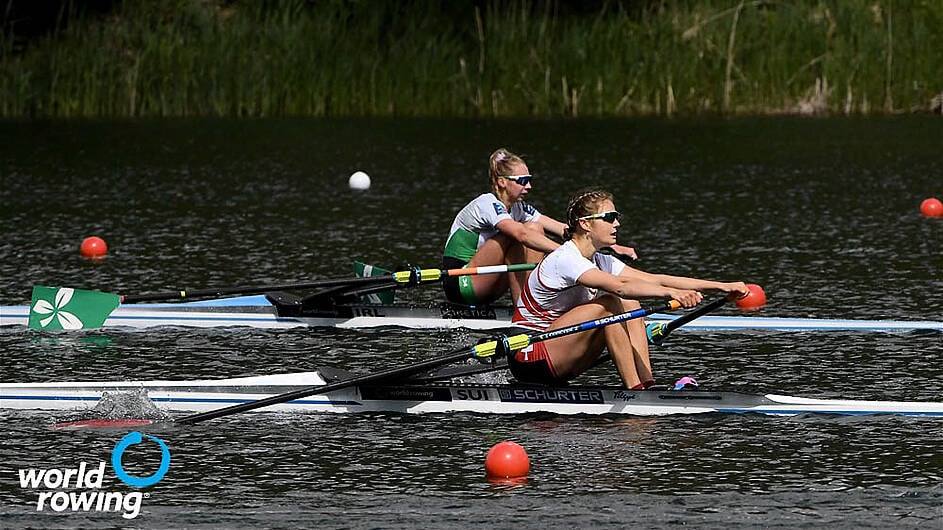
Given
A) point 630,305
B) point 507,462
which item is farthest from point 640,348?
point 507,462

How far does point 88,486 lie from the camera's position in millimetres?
7750

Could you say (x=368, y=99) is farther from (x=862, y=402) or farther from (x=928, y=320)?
(x=862, y=402)

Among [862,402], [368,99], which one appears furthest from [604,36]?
[862,402]

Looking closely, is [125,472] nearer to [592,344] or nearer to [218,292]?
[592,344]

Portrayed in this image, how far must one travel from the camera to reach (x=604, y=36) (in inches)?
1107

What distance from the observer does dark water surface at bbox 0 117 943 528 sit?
7.56m

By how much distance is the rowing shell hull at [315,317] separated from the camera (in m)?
11.9

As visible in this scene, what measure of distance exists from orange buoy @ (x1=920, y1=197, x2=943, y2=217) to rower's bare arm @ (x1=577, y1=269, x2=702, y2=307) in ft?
29.8

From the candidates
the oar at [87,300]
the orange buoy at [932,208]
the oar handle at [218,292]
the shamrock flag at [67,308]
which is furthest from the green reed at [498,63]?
the shamrock flag at [67,308]

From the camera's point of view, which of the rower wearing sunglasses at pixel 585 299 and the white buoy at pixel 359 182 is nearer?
the rower wearing sunglasses at pixel 585 299

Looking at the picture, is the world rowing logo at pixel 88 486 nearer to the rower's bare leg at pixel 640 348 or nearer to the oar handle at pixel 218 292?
the rower's bare leg at pixel 640 348

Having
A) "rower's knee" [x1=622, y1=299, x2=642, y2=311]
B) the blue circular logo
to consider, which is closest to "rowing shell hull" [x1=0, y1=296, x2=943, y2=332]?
"rower's knee" [x1=622, y1=299, x2=642, y2=311]

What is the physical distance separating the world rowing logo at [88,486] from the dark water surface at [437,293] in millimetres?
69

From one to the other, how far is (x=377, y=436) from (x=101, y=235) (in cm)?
865
